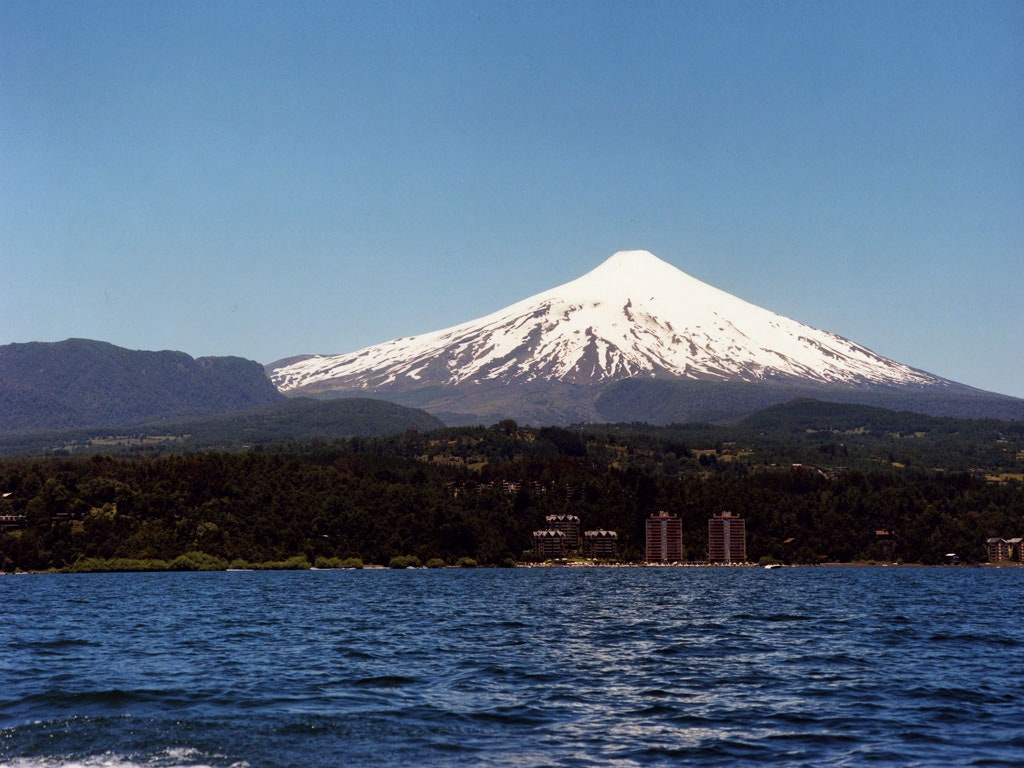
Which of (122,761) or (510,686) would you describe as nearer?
(122,761)

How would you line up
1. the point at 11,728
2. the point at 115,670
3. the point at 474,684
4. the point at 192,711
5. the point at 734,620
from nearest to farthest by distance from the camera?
the point at 11,728 < the point at 192,711 < the point at 474,684 < the point at 115,670 < the point at 734,620

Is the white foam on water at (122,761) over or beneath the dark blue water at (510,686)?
over

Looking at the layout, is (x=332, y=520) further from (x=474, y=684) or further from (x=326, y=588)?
(x=474, y=684)

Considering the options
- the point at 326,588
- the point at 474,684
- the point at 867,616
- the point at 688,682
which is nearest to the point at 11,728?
the point at 474,684

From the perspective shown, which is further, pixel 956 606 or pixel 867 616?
pixel 956 606

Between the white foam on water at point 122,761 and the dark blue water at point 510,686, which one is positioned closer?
the white foam on water at point 122,761

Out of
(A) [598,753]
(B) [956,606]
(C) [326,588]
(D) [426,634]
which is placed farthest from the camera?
(C) [326,588]

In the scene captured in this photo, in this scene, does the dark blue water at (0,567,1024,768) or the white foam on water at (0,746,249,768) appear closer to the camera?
the white foam on water at (0,746,249,768)

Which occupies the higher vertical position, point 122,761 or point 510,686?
point 122,761
